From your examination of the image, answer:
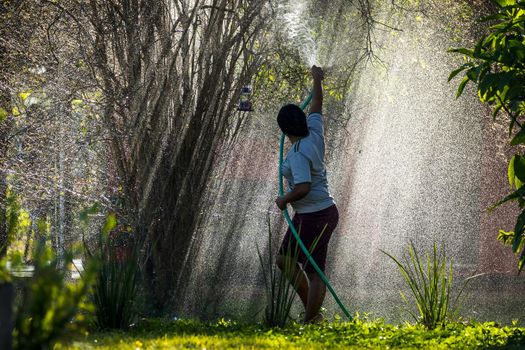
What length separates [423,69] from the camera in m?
14.0

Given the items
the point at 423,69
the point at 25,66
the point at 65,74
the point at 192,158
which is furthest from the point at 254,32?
the point at 423,69

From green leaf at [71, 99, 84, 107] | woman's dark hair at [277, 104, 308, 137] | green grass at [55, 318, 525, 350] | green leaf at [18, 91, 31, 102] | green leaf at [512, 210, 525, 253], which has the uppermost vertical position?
green leaf at [18, 91, 31, 102]

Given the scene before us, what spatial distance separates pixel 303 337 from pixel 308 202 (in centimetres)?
132

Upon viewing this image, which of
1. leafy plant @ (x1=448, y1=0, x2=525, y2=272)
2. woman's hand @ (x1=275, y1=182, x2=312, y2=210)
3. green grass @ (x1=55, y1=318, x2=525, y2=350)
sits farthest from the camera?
woman's hand @ (x1=275, y1=182, x2=312, y2=210)

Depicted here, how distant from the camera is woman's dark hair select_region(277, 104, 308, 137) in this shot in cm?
625

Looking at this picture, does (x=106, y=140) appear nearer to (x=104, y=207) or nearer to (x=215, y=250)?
(x=104, y=207)

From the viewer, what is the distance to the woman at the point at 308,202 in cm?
619

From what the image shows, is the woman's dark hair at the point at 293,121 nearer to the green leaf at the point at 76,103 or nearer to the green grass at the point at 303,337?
the green grass at the point at 303,337

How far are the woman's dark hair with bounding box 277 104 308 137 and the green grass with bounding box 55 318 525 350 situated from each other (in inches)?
51.0

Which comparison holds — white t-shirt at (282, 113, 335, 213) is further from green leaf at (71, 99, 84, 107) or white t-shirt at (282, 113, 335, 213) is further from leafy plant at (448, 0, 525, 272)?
green leaf at (71, 99, 84, 107)

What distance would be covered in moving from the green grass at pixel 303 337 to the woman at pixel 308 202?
316mm

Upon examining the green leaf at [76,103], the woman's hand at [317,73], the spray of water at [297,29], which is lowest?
the green leaf at [76,103]

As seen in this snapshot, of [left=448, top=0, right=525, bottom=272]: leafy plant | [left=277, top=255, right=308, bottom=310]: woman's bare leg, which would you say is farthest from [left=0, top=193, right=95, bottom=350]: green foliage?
[left=277, top=255, right=308, bottom=310]: woman's bare leg

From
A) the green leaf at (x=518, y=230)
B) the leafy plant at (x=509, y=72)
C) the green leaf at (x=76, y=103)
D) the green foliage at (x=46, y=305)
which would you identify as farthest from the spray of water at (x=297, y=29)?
the green foliage at (x=46, y=305)
